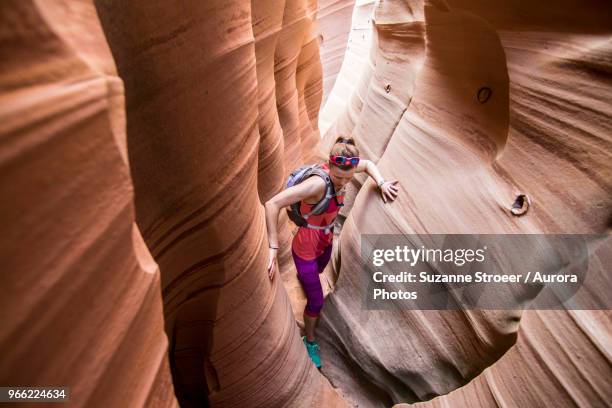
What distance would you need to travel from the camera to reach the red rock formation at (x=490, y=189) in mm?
1187

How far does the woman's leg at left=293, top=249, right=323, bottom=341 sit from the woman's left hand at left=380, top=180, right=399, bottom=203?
59 cm

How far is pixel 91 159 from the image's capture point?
1.62ft

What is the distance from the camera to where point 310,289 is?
2.17 m

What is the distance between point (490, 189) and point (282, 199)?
0.94m

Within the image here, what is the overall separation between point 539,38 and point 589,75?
10.1 inches

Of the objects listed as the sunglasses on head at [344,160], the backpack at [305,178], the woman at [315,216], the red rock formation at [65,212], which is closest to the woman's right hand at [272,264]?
the woman at [315,216]

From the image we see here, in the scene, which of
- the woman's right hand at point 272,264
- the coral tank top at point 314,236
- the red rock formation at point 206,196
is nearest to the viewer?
the red rock formation at point 206,196

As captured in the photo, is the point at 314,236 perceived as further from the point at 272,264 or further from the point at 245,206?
the point at 245,206

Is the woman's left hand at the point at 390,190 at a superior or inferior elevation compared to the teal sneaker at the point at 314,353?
superior

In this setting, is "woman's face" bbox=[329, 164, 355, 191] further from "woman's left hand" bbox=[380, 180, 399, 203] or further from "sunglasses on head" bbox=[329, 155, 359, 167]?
"woman's left hand" bbox=[380, 180, 399, 203]

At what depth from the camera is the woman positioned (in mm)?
1642

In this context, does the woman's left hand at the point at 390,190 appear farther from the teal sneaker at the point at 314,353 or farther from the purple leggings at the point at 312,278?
the teal sneaker at the point at 314,353

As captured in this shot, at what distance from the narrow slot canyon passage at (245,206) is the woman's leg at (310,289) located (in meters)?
0.08

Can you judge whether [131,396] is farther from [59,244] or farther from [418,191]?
[418,191]
